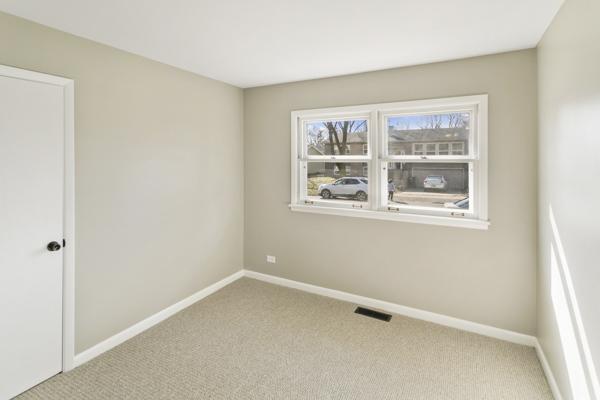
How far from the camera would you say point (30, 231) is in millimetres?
2113

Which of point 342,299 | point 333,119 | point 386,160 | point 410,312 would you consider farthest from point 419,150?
point 342,299

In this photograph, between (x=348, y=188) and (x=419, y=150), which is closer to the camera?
(x=419, y=150)

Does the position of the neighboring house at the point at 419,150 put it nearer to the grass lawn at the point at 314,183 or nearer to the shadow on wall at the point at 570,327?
the grass lawn at the point at 314,183

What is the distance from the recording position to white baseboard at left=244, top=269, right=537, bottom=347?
8.97 feet

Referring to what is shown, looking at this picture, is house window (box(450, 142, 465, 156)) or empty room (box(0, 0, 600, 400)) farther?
house window (box(450, 142, 465, 156))

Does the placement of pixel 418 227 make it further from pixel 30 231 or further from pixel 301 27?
pixel 30 231

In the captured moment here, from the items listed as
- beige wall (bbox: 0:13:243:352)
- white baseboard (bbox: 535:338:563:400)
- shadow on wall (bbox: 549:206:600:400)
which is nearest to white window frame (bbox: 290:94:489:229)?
shadow on wall (bbox: 549:206:600:400)

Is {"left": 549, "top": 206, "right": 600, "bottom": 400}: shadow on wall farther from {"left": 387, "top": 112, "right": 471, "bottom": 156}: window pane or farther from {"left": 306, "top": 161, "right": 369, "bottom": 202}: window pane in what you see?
{"left": 306, "top": 161, "right": 369, "bottom": 202}: window pane

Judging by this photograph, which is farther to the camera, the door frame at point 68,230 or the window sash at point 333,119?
the window sash at point 333,119

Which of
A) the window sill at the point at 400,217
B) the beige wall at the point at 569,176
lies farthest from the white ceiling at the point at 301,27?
the window sill at the point at 400,217

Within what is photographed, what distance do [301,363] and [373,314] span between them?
1063 mm

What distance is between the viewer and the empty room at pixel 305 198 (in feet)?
6.49

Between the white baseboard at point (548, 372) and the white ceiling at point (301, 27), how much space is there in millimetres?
2398

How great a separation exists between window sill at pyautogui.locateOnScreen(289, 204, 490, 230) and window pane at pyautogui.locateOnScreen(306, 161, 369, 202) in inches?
7.2
